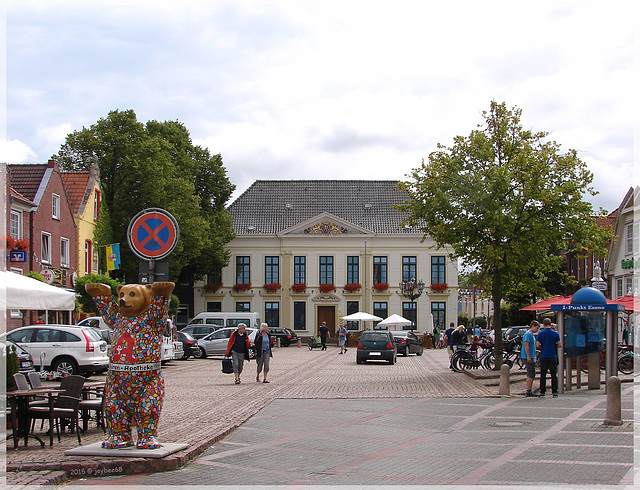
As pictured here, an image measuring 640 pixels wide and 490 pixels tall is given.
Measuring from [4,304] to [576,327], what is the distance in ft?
47.5

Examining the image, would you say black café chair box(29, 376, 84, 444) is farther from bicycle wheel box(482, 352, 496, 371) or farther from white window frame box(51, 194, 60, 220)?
white window frame box(51, 194, 60, 220)

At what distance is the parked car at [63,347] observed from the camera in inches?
895

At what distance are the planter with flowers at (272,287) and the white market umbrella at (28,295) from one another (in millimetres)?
52364

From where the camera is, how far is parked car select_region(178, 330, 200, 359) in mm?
36125

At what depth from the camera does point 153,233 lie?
10.6 m

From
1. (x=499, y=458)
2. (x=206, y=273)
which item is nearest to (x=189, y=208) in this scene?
→ (x=206, y=273)

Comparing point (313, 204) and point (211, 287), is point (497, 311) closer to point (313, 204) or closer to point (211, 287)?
point (211, 287)

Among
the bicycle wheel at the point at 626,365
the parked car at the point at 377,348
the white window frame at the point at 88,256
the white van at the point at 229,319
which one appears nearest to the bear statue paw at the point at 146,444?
the bicycle wheel at the point at 626,365

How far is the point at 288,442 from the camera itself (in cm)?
1185

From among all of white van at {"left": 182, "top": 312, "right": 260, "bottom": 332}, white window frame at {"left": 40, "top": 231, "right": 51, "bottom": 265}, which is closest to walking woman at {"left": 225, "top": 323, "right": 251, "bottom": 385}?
white window frame at {"left": 40, "top": 231, "right": 51, "bottom": 265}

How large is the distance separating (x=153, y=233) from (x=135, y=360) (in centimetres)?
176

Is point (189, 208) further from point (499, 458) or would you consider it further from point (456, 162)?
point (499, 458)

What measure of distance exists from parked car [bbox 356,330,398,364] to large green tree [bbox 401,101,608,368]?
7657 millimetres

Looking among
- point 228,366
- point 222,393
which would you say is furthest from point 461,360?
point 222,393
